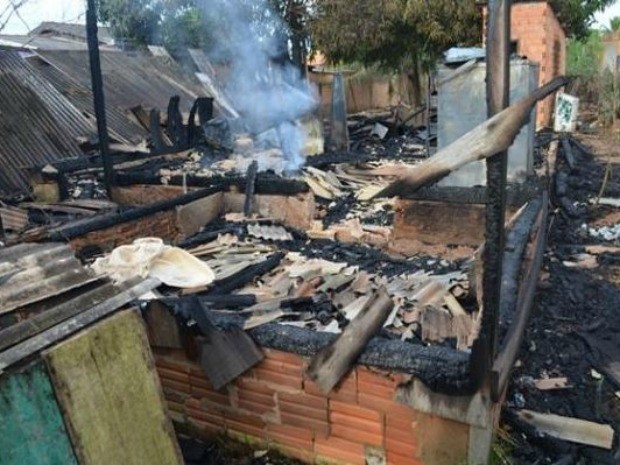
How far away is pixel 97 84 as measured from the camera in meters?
7.64

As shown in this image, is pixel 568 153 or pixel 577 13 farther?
pixel 577 13

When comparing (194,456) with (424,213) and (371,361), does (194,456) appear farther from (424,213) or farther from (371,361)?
(424,213)

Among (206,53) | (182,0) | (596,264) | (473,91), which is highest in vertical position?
(182,0)

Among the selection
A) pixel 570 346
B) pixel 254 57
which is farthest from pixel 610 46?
pixel 570 346

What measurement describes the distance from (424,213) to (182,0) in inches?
672

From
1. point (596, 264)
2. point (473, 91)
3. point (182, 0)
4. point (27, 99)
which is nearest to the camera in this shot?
point (596, 264)

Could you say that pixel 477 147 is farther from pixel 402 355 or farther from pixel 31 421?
pixel 31 421

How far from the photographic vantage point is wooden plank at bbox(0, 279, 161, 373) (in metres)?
2.01

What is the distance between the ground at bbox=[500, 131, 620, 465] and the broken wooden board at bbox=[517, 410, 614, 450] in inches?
2.1

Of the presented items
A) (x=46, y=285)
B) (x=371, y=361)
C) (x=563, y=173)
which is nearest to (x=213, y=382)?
(x=371, y=361)

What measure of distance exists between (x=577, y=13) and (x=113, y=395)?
1998 centimetres

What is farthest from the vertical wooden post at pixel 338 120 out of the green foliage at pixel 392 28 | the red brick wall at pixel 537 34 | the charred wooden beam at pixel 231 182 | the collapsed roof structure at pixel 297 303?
the charred wooden beam at pixel 231 182

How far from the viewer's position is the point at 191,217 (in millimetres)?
6973

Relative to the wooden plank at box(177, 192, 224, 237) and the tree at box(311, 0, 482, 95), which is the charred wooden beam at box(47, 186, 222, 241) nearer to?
the wooden plank at box(177, 192, 224, 237)
